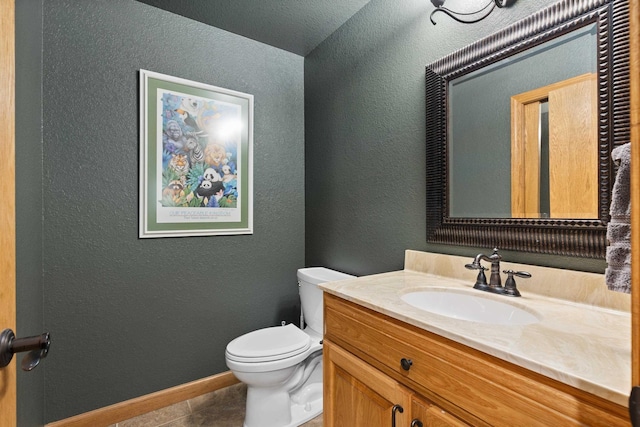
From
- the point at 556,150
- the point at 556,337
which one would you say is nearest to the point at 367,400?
the point at 556,337

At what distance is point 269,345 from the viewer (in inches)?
65.6

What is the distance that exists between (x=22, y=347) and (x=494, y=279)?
1309 mm

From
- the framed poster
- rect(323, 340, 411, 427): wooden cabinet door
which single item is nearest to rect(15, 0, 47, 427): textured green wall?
the framed poster

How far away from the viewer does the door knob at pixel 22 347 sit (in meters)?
0.50

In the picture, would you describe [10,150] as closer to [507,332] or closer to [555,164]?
[507,332]

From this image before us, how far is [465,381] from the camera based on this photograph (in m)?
0.74

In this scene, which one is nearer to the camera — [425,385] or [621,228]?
[621,228]

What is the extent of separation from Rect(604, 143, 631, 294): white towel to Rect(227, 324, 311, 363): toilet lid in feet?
4.43

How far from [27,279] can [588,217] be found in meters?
2.03

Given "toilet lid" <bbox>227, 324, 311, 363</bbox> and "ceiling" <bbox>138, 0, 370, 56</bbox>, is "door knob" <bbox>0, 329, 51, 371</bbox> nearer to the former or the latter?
"toilet lid" <bbox>227, 324, 311, 363</bbox>

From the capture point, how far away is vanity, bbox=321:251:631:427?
1.92ft

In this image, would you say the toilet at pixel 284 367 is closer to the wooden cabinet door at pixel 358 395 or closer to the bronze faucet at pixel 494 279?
the wooden cabinet door at pixel 358 395

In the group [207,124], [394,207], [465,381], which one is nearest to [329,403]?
[465,381]

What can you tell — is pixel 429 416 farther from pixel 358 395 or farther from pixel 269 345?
pixel 269 345
